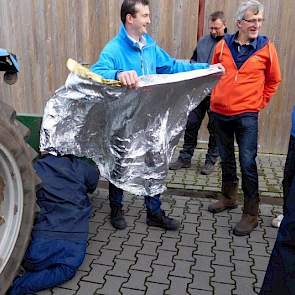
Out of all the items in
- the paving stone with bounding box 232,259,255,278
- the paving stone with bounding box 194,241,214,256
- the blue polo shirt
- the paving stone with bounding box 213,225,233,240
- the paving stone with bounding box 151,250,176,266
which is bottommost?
the paving stone with bounding box 213,225,233,240

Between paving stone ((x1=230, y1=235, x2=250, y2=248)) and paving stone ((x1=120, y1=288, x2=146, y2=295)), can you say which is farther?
paving stone ((x1=230, y1=235, x2=250, y2=248))

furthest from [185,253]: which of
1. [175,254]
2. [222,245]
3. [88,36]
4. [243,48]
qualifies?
[88,36]

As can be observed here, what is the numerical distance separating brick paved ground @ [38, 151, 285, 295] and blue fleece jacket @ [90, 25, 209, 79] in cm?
129

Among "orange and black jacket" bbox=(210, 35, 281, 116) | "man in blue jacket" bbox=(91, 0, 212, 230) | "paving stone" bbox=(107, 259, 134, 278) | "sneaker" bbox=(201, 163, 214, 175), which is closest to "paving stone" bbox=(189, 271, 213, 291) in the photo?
"paving stone" bbox=(107, 259, 134, 278)

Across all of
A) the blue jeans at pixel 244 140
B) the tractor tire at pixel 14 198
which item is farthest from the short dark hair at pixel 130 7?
the tractor tire at pixel 14 198

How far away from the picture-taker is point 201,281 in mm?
2881

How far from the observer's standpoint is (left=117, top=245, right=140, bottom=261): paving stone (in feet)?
10.4

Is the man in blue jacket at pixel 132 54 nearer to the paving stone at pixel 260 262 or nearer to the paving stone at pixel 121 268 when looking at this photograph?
the paving stone at pixel 121 268

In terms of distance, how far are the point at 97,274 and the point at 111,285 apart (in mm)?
164

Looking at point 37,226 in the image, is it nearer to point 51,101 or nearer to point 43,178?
point 43,178

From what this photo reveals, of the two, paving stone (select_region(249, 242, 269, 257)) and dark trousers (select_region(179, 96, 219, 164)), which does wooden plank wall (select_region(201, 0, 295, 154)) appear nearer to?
dark trousers (select_region(179, 96, 219, 164))

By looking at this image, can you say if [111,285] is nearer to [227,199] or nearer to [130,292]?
[130,292]

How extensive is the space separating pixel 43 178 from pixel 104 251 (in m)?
0.71

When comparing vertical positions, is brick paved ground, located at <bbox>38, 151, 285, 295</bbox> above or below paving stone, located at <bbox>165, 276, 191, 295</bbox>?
below
